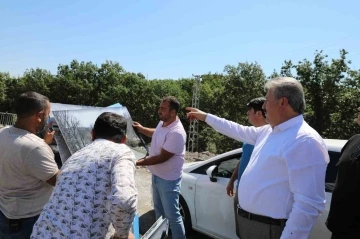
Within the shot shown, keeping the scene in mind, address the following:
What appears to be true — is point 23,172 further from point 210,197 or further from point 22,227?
point 210,197

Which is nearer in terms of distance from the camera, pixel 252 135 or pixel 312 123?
pixel 252 135

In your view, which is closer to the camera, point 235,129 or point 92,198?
point 92,198

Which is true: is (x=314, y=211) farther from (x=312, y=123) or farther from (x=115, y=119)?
(x=312, y=123)

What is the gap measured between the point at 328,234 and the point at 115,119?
2544mm

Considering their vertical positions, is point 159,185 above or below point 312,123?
above

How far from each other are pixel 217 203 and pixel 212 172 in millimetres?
412

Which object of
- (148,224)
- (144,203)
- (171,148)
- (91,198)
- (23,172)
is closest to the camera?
(91,198)

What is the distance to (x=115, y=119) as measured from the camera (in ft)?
6.55

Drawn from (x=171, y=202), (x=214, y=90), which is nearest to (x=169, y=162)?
(x=171, y=202)

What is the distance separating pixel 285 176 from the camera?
2.04 metres

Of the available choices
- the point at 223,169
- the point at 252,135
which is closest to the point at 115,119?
the point at 252,135

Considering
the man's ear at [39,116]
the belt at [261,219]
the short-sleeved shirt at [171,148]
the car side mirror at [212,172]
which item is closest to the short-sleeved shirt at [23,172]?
the man's ear at [39,116]

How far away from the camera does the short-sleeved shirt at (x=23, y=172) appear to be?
2260mm

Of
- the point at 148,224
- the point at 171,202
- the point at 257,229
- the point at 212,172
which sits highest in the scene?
the point at 257,229
